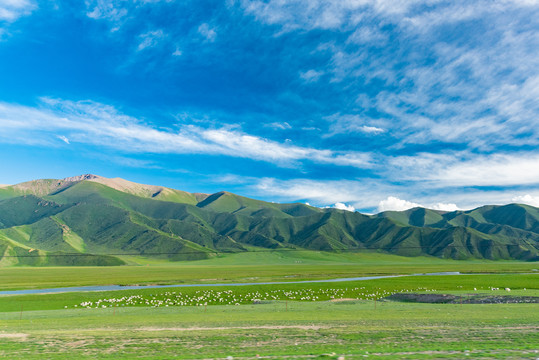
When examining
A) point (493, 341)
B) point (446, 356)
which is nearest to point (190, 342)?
point (446, 356)

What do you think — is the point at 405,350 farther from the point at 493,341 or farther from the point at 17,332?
the point at 17,332

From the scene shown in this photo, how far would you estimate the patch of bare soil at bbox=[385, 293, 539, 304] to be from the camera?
4889cm

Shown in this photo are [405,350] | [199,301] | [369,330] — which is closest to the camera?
[405,350]

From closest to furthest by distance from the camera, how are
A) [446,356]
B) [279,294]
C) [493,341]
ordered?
[446,356] < [493,341] < [279,294]

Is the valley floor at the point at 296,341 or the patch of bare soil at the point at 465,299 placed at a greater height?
the valley floor at the point at 296,341

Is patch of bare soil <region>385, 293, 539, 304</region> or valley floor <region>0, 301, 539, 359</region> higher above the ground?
valley floor <region>0, 301, 539, 359</region>

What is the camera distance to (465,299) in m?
52.6

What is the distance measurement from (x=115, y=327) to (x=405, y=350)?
77.6 feet

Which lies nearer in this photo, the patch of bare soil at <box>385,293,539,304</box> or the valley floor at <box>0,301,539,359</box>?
the valley floor at <box>0,301,539,359</box>

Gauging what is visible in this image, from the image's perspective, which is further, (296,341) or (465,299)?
(465,299)

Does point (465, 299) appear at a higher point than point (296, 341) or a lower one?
lower

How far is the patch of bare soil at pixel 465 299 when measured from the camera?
48.9m

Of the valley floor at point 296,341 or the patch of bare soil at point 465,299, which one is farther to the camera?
the patch of bare soil at point 465,299

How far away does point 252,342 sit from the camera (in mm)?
20688
